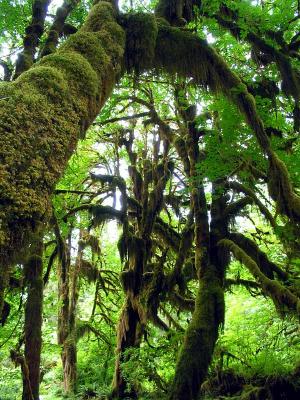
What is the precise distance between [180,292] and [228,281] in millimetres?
1310

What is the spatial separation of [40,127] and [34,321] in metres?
4.87

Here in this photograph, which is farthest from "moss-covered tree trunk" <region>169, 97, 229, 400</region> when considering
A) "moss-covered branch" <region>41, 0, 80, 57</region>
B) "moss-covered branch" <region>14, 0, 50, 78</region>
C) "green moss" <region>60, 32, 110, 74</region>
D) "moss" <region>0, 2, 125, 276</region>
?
Answer: "moss" <region>0, 2, 125, 276</region>

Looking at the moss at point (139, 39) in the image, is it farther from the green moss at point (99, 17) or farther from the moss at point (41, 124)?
the moss at point (41, 124)

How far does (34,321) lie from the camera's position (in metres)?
6.52

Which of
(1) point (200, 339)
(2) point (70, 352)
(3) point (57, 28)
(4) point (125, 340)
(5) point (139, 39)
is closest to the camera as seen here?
(5) point (139, 39)

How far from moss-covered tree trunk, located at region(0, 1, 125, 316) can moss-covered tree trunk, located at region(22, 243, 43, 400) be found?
3.55 m

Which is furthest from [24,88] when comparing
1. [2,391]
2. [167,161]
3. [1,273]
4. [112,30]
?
[2,391]

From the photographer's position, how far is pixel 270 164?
5293mm

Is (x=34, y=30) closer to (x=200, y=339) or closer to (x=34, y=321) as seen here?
(x=34, y=321)

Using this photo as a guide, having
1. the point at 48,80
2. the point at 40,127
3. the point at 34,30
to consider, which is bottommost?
the point at 40,127

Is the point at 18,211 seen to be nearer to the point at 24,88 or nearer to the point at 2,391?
the point at 24,88

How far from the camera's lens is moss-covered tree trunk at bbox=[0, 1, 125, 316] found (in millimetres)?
2189

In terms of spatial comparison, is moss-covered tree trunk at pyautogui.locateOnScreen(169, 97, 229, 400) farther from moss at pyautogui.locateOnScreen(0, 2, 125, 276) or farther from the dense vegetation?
moss at pyautogui.locateOnScreen(0, 2, 125, 276)

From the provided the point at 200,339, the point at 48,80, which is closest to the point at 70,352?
the point at 200,339
